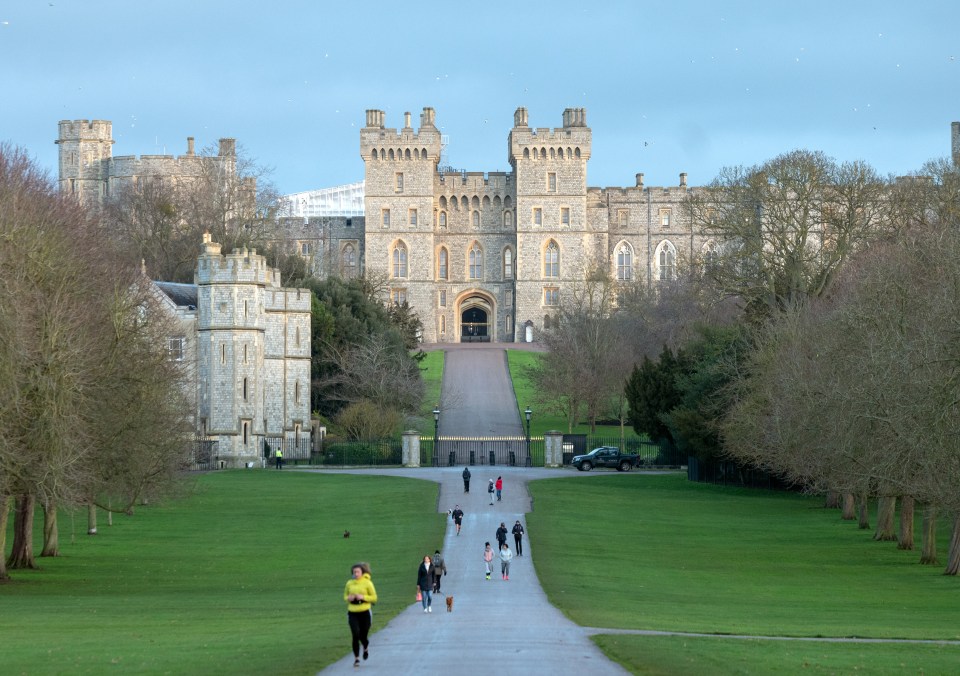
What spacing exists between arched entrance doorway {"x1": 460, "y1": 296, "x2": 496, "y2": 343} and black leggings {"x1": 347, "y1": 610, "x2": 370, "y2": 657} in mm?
85671

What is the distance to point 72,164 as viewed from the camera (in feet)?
340

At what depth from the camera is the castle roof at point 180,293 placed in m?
60.1

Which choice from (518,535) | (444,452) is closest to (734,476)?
(444,452)

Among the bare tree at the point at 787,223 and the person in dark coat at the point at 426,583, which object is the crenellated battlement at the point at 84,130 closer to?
the bare tree at the point at 787,223

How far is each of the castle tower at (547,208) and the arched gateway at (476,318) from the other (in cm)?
259

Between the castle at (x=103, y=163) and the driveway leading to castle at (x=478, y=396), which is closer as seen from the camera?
the driveway leading to castle at (x=478, y=396)

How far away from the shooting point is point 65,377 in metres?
26.2

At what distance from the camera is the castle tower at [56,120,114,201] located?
10275cm

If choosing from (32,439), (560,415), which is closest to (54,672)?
(32,439)

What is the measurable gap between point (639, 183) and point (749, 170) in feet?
154

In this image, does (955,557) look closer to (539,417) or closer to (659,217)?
(539,417)

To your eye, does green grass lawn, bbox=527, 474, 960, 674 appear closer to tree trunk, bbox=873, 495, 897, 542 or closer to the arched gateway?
tree trunk, bbox=873, 495, 897, 542

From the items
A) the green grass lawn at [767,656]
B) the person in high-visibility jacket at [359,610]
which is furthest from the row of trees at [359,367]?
the person in high-visibility jacket at [359,610]

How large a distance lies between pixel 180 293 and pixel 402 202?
40.6 meters
